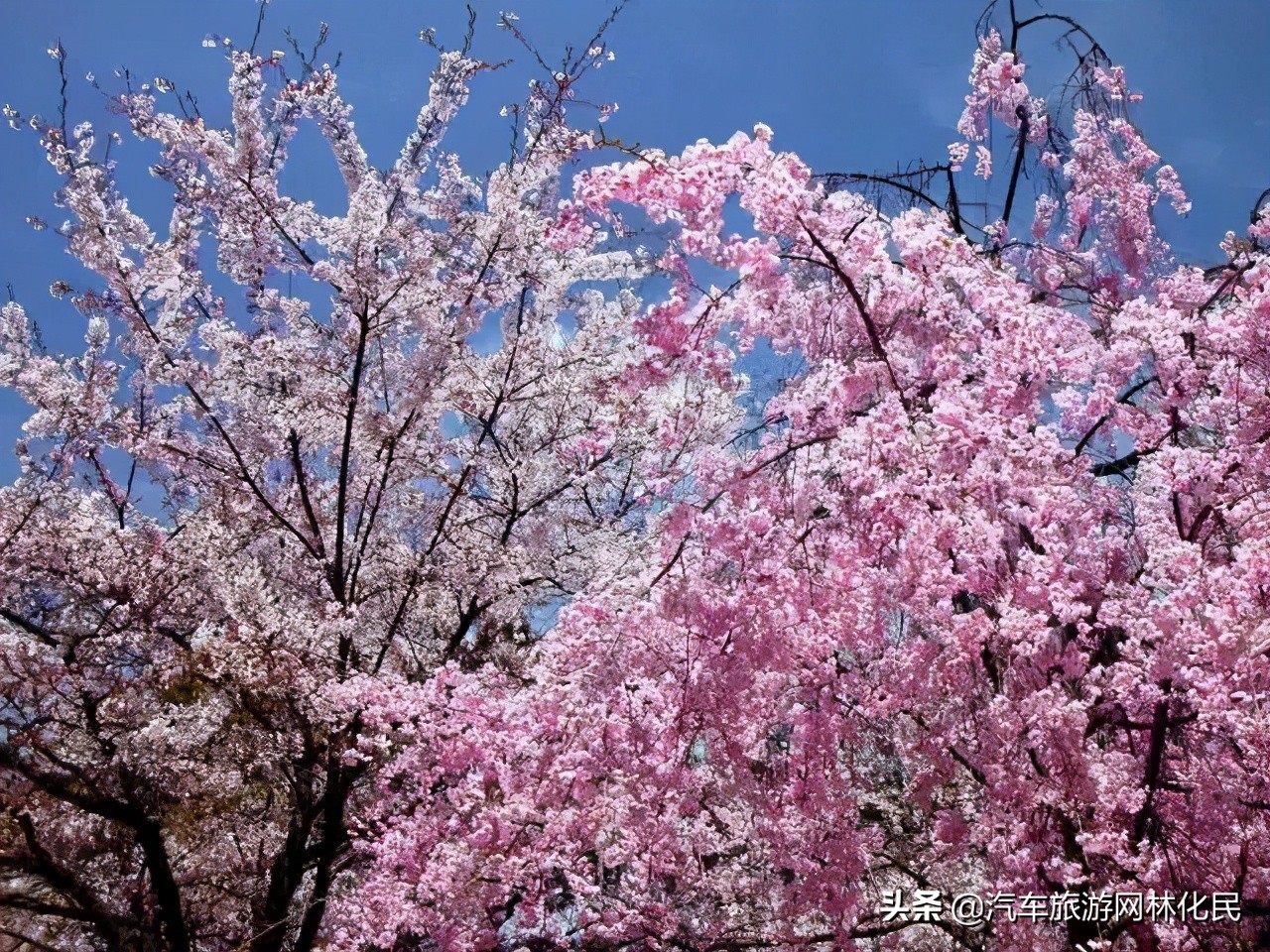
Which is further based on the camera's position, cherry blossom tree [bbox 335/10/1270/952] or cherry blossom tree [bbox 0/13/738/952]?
cherry blossom tree [bbox 0/13/738/952]

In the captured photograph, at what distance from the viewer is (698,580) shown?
504cm

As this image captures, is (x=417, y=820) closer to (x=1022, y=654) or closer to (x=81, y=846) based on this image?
(x=1022, y=654)

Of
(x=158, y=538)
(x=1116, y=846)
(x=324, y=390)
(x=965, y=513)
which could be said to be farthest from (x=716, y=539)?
(x=158, y=538)

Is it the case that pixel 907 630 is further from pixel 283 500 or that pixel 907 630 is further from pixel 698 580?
pixel 283 500

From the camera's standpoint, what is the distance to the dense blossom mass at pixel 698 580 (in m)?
4.60

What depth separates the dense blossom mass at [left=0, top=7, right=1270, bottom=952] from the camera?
4598mm

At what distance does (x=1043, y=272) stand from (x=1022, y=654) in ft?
10.0

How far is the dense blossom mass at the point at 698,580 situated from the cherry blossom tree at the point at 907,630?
29mm

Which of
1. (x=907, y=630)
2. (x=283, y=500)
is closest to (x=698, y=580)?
(x=907, y=630)

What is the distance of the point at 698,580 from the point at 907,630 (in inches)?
59.0

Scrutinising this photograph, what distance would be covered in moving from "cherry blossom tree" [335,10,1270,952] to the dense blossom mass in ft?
0.10

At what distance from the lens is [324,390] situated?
7.98m

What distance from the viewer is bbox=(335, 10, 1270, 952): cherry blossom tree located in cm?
446

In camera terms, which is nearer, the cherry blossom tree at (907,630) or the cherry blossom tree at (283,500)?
the cherry blossom tree at (907,630)
